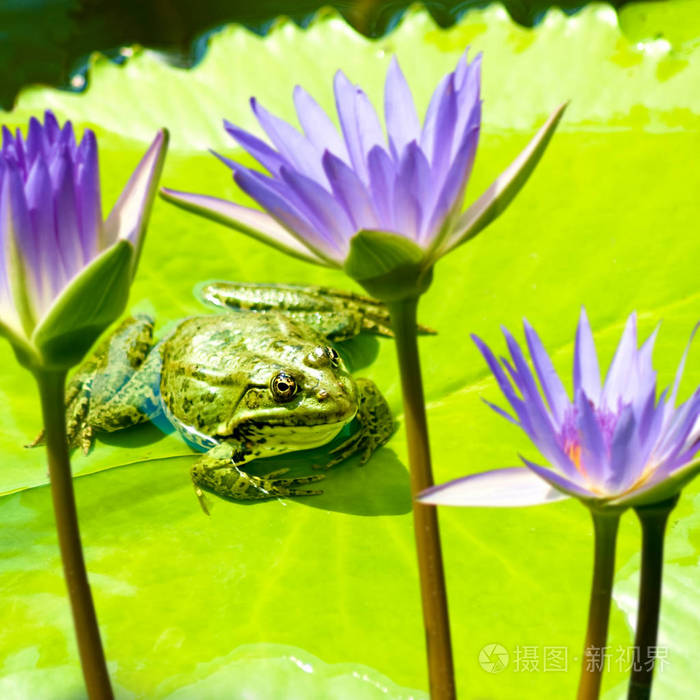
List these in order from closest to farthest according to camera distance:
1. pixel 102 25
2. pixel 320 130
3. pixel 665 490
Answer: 1. pixel 665 490
2. pixel 320 130
3. pixel 102 25

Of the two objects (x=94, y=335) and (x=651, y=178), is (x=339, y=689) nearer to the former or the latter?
(x=94, y=335)

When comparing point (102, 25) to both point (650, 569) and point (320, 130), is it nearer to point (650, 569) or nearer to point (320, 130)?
point (320, 130)

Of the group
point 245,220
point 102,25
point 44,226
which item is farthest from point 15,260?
point 102,25

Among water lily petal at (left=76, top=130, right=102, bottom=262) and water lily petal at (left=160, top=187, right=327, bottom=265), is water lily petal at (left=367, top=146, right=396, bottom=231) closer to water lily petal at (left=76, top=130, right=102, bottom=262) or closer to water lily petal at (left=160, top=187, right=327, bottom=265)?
water lily petal at (left=160, top=187, right=327, bottom=265)

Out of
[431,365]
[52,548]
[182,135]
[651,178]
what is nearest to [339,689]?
[52,548]

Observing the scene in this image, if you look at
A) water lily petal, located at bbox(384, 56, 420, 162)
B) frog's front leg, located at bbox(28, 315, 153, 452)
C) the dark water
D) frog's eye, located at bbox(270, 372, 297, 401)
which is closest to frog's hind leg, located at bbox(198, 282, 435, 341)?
frog's front leg, located at bbox(28, 315, 153, 452)

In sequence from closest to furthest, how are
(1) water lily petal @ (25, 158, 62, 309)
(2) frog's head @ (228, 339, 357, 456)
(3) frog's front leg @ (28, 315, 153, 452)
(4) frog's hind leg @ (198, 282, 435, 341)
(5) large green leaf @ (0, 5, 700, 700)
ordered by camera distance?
(1) water lily petal @ (25, 158, 62, 309) → (5) large green leaf @ (0, 5, 700, 700) → (2) frog's head @ (228, 339, 357, 456) → (3) frog's front leg @ (28, 315, 153, 452) → (4) frog's hind leg @ (198, 282, 435, 341)
